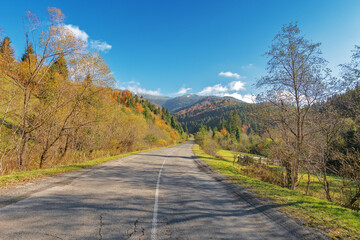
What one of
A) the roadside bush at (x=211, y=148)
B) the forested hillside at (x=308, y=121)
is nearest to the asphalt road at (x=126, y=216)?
the forested hillside at (x=308, y=121)

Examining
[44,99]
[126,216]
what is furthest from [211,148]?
[126,216]

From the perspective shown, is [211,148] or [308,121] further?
[211,148]

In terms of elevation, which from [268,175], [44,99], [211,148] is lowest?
[211,148]

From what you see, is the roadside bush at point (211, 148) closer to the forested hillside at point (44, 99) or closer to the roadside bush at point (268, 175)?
the roadside bush at point (268, 175)

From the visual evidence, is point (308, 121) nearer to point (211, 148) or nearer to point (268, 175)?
point (268, 175)

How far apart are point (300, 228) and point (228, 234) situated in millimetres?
1903

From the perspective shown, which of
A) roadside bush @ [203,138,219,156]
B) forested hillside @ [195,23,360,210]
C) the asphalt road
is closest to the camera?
the asphalt road

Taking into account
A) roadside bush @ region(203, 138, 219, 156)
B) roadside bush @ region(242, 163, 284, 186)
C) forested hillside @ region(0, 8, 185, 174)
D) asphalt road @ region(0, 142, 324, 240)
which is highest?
forested hillside @ region(0, 8, 185, 174)

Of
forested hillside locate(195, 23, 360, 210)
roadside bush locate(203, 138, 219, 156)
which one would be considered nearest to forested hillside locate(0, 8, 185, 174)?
forested hillside locate(195, 23, 360, 210)

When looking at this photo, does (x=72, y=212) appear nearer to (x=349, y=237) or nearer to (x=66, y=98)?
(x=349, y=237)

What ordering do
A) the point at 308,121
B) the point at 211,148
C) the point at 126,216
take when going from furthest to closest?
the point at 211,148
the point at 308,121
the point at 126,216

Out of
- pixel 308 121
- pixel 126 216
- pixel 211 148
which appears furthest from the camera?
pixel 211 148

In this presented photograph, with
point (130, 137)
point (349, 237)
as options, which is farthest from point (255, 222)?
point (130, 137)

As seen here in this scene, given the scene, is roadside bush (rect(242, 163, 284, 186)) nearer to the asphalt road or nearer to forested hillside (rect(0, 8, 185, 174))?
the asphalt road
